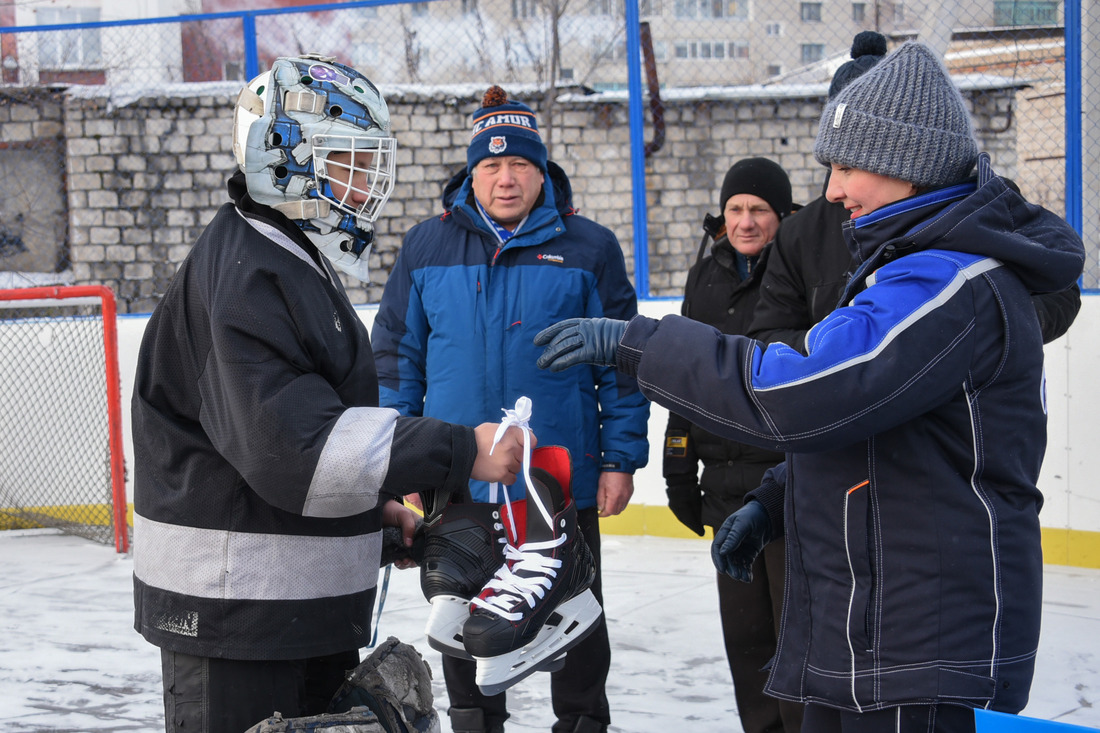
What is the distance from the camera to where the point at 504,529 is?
67.1 inches

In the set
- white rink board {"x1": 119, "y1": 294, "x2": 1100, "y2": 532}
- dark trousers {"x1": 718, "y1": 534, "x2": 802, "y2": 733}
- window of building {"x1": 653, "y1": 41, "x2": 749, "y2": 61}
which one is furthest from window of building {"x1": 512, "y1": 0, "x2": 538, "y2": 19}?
dark trousers {"x1": 718, "y1": 534, "x2": 802, "y2": 733}

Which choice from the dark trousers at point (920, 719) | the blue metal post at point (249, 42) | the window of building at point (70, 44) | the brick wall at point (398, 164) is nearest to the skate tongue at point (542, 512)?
the dark trousers at point (920, 719)

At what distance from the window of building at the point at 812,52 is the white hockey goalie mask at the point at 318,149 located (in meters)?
6.66

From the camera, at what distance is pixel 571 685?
9.07ft

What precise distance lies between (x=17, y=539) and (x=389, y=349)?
4052mm

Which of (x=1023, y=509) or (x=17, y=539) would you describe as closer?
(x=1023, y=509)

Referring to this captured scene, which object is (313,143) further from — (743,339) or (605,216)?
(605,216)

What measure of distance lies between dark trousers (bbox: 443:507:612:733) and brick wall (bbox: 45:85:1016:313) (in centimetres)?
536

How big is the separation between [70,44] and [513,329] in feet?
22.0

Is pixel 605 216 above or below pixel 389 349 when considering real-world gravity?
above

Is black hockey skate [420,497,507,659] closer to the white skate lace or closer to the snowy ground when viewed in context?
the white skate lace

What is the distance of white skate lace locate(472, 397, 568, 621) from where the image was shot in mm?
1557

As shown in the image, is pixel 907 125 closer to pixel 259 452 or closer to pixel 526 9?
pixel 259 452

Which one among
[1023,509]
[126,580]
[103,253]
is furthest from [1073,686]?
[103,253]
